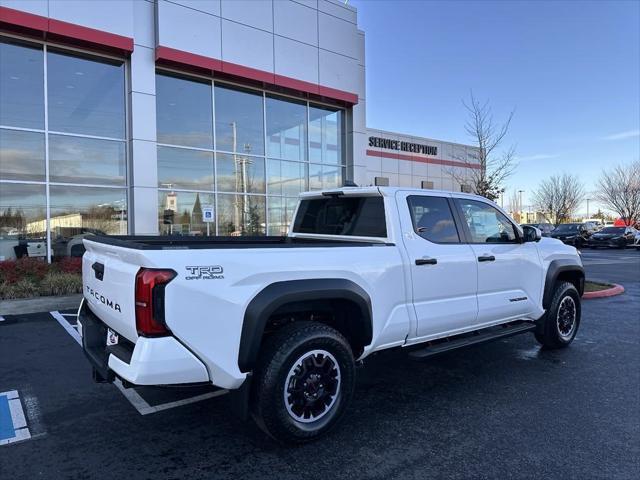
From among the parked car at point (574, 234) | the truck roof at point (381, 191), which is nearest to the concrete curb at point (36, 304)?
the truck roof at point (381, 191)

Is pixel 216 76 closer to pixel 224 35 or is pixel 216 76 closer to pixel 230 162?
pixel 224 35

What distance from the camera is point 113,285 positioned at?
3.31 m

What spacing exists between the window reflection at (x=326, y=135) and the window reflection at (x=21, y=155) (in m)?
8.63

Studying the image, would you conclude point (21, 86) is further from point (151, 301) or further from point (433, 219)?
point (151, 301)

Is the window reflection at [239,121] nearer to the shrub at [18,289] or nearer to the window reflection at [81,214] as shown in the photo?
the window reflection at [81,214]

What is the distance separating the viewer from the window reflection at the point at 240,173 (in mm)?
15492

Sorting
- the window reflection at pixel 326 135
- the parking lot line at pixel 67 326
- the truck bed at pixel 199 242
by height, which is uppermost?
the window reflection at pixel 326 135

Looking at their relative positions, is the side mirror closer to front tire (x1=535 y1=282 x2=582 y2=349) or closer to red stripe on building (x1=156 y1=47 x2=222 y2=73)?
front tire (x1=535 y1=282 x2=582 y2=349)

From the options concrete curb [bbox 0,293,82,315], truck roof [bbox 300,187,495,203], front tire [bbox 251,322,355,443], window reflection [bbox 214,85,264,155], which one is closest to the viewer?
front tire [bbox 251,322,355,443]

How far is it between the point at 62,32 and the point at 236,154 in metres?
5.87

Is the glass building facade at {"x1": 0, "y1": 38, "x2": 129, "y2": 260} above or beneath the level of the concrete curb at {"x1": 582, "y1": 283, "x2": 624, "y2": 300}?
above

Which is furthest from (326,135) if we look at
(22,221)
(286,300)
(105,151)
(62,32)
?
(286,300)

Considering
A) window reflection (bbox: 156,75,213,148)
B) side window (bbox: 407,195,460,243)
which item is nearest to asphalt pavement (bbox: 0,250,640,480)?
side window (bbox: 407,195,460,243)

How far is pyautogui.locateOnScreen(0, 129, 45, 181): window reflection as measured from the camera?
12.5 m
